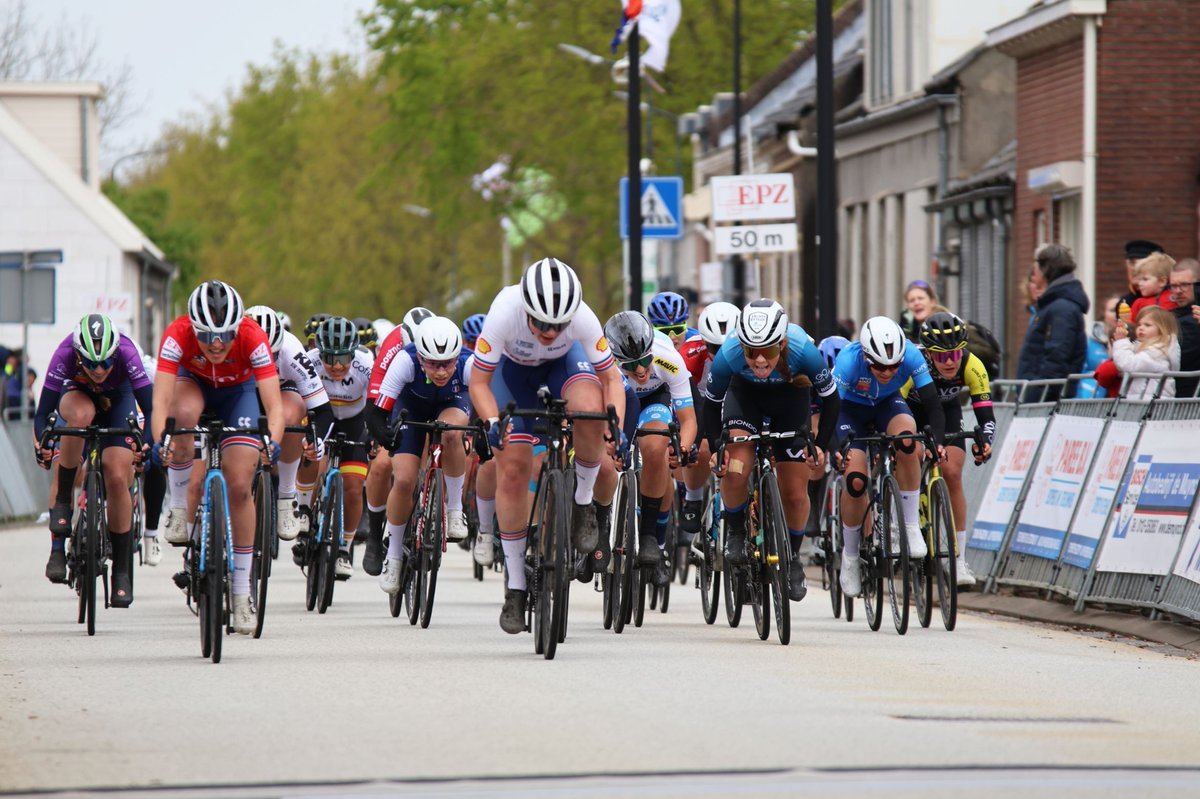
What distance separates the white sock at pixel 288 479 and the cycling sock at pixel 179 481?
10.4 feet

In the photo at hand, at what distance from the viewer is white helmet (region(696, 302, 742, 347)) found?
1541cm

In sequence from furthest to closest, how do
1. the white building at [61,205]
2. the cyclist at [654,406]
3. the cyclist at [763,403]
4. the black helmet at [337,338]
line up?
the white building at [61,205], the black helmet at [337,338], the cyclist at [654,406], the cyclist at [763,403]

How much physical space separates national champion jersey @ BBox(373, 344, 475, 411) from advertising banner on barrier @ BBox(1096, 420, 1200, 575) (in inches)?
156

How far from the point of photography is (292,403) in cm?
1634

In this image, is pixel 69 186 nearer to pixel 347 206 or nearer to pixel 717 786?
pixel 347 206

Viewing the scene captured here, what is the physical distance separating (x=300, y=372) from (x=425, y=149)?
171ft

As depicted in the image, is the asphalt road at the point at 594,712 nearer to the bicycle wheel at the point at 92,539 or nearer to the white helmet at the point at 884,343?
the bicycle wheel at the point at 92,539

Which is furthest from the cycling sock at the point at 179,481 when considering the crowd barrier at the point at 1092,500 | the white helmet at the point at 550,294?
the crowd barrier at the point at 1092,500

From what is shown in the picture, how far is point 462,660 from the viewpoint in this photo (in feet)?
40.3

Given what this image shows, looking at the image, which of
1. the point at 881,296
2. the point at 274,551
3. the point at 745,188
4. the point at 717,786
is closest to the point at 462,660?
the point at 717,786

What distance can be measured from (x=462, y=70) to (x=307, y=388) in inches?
1808

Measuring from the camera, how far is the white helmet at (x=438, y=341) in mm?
14586

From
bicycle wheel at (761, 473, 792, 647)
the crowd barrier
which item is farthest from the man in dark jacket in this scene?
bicycle wheel at (761, 473, 792, 647)

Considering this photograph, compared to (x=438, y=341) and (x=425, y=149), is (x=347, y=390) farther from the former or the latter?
(x=425, y=149)
